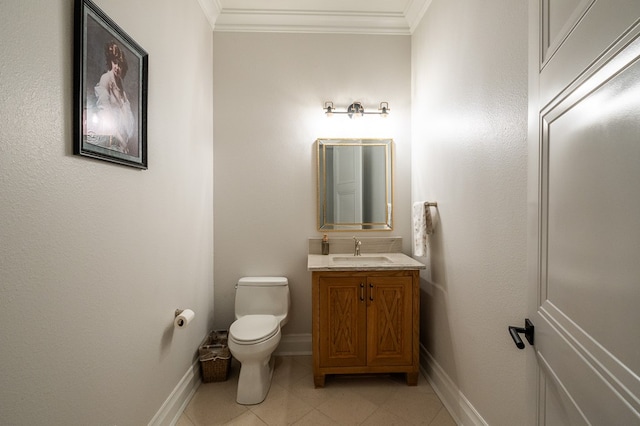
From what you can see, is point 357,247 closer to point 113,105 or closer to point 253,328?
point 253,328

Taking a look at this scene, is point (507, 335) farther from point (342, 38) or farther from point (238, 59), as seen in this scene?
point (238, 59)

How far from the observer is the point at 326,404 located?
73.6 inches

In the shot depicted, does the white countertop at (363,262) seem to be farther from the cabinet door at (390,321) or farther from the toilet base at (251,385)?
the toilet base at (251,385)

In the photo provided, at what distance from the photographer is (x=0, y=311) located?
2.50 ft

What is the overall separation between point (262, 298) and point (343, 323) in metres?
0.72

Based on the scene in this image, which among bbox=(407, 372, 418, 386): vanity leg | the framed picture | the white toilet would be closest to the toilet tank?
the white toilet

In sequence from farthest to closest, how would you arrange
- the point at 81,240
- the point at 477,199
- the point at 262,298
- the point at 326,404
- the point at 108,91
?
the point at 262,298
the point at 326,404
the point at 477,199
the point at 108,91
the point at 81,240

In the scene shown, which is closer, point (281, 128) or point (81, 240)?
point (81, 240)

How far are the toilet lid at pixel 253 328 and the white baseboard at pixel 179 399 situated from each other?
1.36 feet

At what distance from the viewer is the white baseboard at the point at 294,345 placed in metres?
2.51

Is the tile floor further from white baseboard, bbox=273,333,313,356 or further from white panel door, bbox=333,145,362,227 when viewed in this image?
white panel door, bbox=333,145,362,227

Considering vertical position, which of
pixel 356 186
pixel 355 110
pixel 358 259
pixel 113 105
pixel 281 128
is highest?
pixel 355 110

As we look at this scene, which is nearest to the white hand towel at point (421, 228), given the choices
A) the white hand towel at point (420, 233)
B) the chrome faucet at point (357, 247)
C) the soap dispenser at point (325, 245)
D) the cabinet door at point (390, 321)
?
the white hand towel at point (420, 233)

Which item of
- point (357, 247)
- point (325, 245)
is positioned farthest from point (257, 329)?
point (357, 247)
